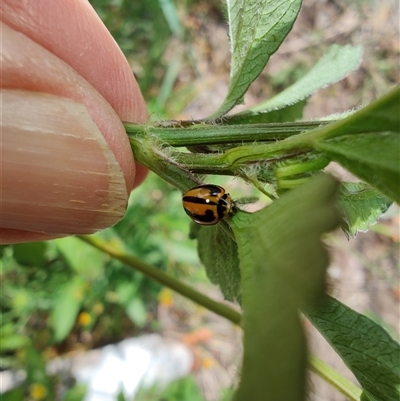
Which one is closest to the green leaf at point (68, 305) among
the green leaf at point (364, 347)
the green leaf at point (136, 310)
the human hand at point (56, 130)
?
the green leaf at point (136, 310)

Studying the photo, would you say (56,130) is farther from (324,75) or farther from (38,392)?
(38,392)

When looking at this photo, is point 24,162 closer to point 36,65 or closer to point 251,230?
point 36,65

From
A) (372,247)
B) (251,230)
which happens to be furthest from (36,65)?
(372,247)

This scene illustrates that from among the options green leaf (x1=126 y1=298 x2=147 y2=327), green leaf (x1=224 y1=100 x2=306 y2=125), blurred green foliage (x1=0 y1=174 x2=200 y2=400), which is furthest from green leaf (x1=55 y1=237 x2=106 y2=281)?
green leaf (x1=224 y1=100 x2=306 y2=125)

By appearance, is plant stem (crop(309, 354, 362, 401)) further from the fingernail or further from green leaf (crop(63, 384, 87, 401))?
→ green leaf (crop(63, 384, 87, 401))

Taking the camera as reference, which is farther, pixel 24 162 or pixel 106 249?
pixel 106 249

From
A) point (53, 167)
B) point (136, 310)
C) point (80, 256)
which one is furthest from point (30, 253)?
point (136, 310)
